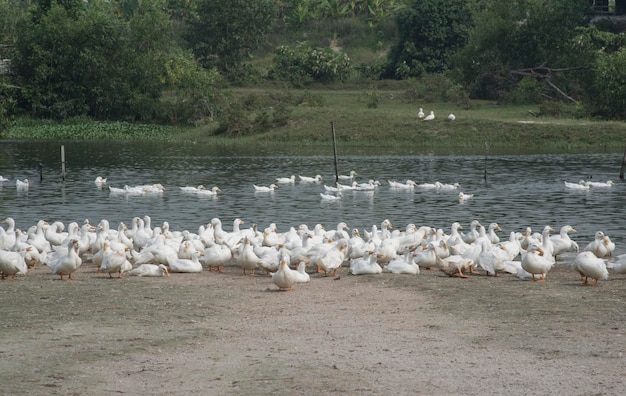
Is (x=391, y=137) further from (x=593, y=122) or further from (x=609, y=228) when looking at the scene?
(x=609, y=228)

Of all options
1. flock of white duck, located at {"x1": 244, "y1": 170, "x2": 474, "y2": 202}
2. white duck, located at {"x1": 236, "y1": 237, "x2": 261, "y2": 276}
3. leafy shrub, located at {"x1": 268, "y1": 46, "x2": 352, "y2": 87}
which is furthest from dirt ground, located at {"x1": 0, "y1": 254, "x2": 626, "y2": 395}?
leafy shrub, located at {"x1": 268, "y1": 46, "x2": 352, "y2": 87}

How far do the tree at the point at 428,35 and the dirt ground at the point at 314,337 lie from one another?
189ft

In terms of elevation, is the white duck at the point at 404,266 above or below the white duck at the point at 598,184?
above

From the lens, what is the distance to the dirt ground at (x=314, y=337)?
11883 millimetres

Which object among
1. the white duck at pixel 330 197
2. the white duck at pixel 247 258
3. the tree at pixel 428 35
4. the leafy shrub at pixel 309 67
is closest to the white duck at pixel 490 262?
the white duck at pixel 247 258

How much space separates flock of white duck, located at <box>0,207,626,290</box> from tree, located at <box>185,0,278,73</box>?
188ft

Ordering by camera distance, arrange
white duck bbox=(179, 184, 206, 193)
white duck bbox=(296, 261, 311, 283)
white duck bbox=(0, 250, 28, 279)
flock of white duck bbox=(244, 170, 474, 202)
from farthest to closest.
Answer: white duck bbox=(179, 184, 206, 193) → flock of white duck bbox=(244, 170, 474, 202) → white duck bbox=(0, 250, 28, 279) → white duck bbox=(296, 261, 311, 283)

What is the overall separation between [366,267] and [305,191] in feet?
65.7

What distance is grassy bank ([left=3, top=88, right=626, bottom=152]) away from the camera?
55062 millimetres

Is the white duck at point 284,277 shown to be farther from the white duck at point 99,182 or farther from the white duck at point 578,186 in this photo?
the white duck at point 99,182

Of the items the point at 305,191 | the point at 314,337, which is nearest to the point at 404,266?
the point at 314,337

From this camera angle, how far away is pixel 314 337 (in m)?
14.2

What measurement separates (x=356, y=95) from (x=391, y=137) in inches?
476

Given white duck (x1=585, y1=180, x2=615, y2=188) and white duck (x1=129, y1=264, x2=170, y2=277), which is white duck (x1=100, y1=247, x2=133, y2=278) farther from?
white duck (x1=585, y1=180, x2=615, y2=188)
